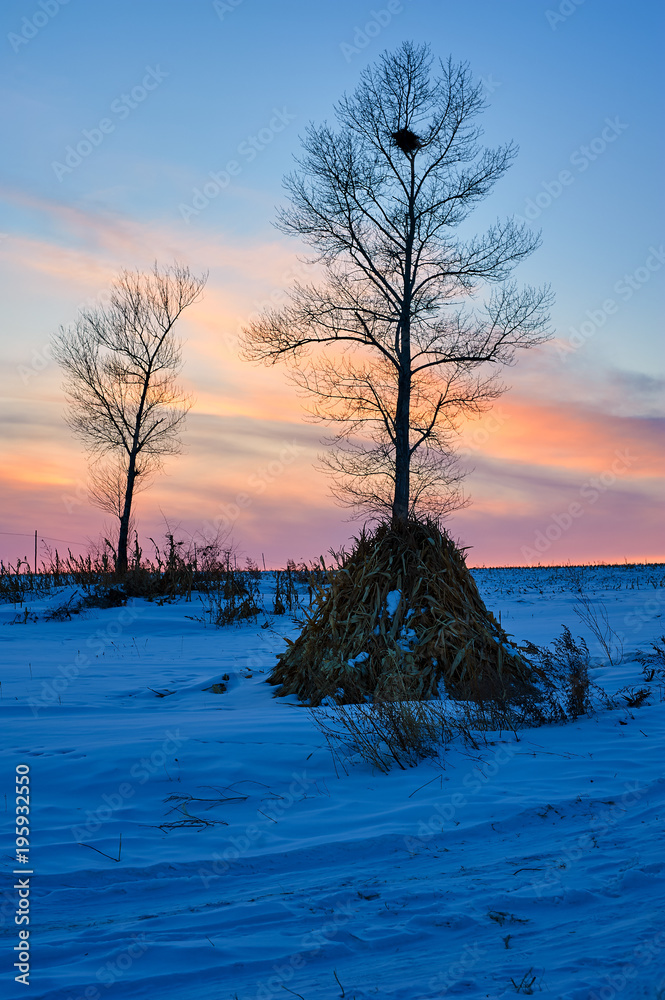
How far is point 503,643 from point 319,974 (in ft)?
17.0

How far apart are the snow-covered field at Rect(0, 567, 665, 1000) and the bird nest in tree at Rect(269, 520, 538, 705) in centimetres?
81

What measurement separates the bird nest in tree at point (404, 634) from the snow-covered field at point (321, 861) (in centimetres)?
81

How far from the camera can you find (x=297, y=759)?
477cm

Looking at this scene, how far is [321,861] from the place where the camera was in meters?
3.30

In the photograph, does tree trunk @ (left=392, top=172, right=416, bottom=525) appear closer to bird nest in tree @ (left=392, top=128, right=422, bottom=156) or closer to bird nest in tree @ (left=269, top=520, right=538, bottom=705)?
bird nest in tree @ (left=392, top=128, right=422, bottom=156)

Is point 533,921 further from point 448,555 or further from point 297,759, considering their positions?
point 448,555

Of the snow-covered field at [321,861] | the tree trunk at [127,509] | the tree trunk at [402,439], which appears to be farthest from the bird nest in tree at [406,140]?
the snow-covered field at [321,861]

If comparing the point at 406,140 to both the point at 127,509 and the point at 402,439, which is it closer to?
the point at 402,439

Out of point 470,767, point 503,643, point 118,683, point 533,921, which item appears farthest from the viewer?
point 118,683

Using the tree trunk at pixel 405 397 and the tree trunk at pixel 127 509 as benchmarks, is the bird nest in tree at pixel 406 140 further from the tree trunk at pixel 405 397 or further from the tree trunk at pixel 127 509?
the tree trunk at pixel 127 509

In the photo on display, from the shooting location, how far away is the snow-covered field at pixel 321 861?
234 cm

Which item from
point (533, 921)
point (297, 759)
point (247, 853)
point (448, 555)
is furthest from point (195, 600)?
point (533, 921)

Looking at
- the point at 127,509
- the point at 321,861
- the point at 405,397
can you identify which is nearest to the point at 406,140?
the point at 405,397

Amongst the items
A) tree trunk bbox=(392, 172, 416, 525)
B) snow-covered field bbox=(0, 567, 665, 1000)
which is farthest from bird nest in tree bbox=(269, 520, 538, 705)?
tree trunk bbox=(392, 172, 416, 525)
